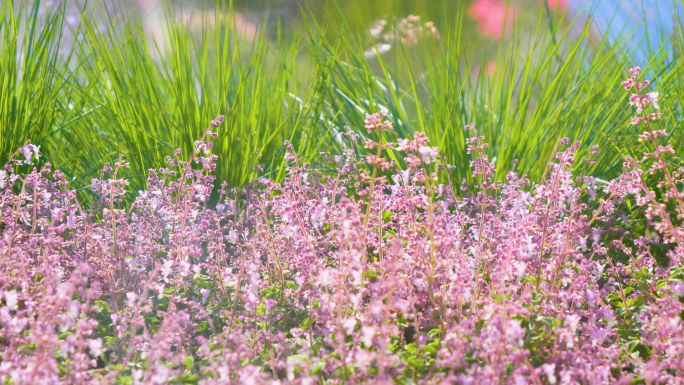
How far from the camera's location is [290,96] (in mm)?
4547

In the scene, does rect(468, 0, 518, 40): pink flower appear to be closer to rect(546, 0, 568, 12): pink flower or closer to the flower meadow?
rect(546, 0, 568, 12): pink flower

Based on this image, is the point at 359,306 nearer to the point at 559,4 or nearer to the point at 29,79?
the point at 29,79

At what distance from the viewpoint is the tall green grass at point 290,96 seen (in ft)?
12.5

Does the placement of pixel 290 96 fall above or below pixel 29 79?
above

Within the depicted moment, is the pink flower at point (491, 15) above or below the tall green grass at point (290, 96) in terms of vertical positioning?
above

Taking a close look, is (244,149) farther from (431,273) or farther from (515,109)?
(431,273)

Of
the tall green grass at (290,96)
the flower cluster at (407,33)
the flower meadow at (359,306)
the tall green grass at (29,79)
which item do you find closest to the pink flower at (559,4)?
the tall green grass at (290,96)

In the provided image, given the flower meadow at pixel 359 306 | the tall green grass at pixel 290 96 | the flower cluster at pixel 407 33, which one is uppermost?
the flower cluster at pixel 407 33

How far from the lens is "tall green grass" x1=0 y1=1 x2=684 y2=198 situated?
12.5ft

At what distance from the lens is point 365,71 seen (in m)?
4.02

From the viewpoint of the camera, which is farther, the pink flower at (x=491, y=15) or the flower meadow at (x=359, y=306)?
the pink flower at (x=491, y=15)

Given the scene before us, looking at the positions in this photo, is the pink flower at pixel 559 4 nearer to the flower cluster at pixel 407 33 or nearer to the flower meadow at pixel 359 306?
the flower cluster at pixel 407 33

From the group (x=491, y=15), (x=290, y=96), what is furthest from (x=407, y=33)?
(x=290, y=96)

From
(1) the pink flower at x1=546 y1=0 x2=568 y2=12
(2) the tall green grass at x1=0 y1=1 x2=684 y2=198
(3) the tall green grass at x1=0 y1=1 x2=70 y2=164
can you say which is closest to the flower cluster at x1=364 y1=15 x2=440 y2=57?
(2) the tall green grass at x1=0 y1=1 x2=684 y2=198
